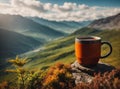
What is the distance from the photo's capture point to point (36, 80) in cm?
593

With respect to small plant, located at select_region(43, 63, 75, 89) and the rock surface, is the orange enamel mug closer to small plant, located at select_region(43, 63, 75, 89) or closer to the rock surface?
the rock surface

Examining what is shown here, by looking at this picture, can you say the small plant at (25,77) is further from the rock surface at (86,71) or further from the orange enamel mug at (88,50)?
the orange enamel mug at (88,50)

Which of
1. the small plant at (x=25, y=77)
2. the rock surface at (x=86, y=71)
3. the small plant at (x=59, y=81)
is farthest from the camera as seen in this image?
the rock surface at (x=86, y=71)

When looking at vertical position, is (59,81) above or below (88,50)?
below

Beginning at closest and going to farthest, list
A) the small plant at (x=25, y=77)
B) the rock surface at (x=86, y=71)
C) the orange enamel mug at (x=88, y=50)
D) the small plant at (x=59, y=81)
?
the small plant at (x=59, y=81), the small plant at (x=25, y=77), the rock surface at (x=86, y=71), the orange enamel mug at (x=88, y=50)

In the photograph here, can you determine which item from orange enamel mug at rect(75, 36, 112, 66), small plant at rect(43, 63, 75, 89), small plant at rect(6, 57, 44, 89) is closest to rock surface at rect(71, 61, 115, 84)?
orange enamel mug at rect(75, 36, 112, 66)

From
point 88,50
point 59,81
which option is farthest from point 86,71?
point 59,81

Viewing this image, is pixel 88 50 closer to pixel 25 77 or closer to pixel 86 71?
pixel 86 71

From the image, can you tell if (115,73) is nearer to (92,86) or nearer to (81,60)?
(92,86)

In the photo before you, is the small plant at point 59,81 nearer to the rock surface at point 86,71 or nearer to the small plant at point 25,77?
the small plant at point 25,77

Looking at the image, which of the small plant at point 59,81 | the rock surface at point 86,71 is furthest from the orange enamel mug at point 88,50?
the small plant at point 59,81

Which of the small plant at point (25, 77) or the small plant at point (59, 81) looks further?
the small plant at point (25, 77)

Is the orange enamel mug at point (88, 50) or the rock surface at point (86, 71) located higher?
the orange enamel mug at point (88, 50)

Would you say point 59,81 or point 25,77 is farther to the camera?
point 25,77
